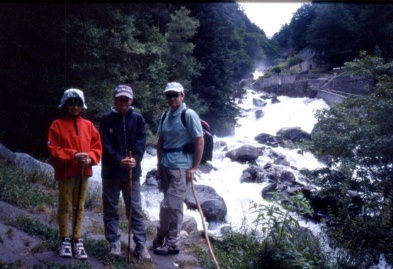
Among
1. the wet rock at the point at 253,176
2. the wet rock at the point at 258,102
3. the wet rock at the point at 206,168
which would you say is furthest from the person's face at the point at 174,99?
the wet rock at the point at 258,102

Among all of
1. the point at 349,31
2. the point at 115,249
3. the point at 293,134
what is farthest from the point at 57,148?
the point at 349,31

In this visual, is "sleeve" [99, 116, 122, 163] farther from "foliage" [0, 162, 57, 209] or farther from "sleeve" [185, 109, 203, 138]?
"foliage" [0, 162, 57, 209]

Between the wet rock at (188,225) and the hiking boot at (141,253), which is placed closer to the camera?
the hiking boot at (141,253)

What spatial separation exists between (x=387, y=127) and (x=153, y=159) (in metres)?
9.72

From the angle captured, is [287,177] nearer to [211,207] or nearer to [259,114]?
[211,207]

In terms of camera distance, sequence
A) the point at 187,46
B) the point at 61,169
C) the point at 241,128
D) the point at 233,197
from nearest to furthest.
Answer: the point at 61,169
the point at 233,197
the point at 187,46
the point at 241,128

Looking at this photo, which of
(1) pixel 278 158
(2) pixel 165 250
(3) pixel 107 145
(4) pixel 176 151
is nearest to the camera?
(3) pixel 107 145

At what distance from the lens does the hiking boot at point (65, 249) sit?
161 inches

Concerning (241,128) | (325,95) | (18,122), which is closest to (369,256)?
(18,122)

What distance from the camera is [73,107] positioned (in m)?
4.26

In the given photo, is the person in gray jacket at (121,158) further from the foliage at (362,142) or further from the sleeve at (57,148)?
the foliage at (362,142)

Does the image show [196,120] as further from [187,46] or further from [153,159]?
[187,46]

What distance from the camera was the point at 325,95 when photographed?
105 ft

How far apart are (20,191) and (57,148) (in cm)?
269
